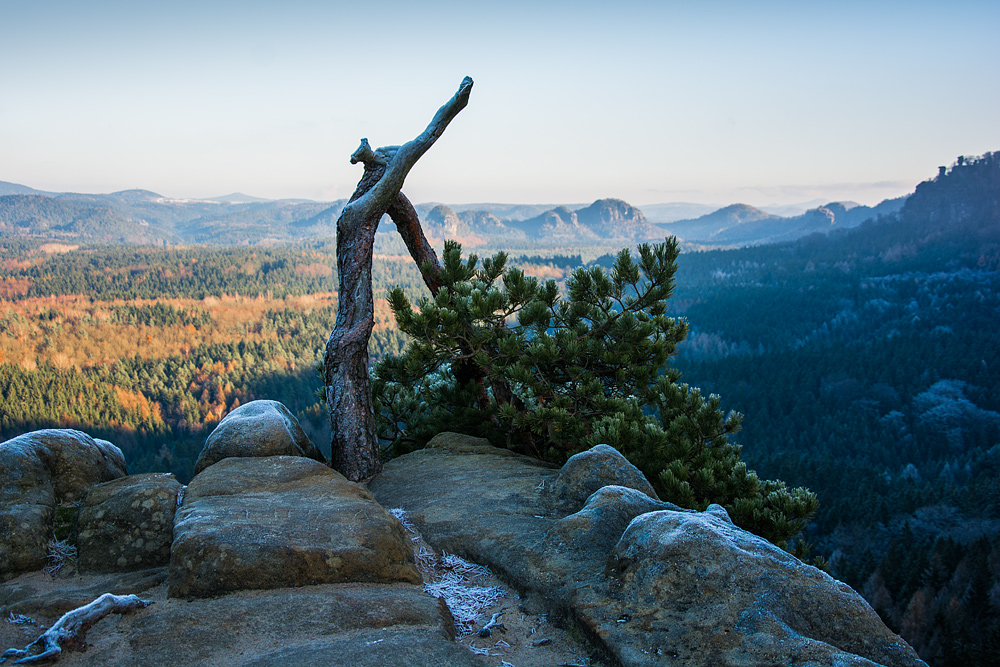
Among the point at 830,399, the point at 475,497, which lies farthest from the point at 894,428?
the point at 475,497

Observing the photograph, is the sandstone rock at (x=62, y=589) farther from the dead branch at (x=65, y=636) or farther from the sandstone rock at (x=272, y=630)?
the dead branch at (x=65, y=636)

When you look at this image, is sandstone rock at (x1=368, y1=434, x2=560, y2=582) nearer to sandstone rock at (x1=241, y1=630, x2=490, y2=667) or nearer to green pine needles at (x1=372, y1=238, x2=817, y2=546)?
green pine needles at (x1=372, y1=238, x2=817, y2=546)

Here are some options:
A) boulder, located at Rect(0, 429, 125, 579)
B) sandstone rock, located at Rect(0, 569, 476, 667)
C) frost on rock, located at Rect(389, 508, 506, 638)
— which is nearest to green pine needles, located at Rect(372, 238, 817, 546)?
frost on rock, located at Rect(389, 508, 506, 638)

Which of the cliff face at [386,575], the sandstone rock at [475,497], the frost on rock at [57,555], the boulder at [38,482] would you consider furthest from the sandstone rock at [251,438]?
the frost on rock at [57,555]

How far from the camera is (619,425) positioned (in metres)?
8.85

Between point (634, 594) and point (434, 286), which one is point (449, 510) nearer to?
point (634, 594)

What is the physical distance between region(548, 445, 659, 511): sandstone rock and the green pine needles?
1310 millimetres

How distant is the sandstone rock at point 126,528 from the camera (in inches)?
216

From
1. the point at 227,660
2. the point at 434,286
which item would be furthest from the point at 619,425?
the point at 227,660

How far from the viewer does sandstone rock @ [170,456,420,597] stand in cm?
463

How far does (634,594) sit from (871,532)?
257 feet

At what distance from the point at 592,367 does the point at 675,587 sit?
6.84 metres

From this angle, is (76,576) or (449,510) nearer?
(76,576)

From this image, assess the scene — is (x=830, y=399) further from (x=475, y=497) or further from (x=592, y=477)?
(x=475, y=497)
